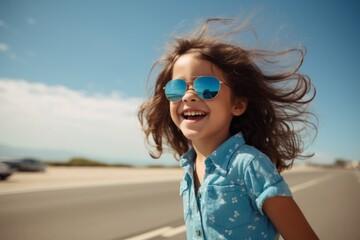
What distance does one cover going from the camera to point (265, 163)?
1.84 metres

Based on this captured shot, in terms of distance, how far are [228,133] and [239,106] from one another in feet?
0.76

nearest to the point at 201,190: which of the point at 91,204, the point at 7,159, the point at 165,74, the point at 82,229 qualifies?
the point at 165,74

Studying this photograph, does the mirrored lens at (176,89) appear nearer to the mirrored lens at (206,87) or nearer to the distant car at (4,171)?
the mirrored lens at (206,87)

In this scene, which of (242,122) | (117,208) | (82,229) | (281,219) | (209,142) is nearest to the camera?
(281,219)

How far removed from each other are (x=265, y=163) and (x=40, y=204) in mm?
8009

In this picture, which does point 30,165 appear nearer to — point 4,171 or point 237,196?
point 4,171

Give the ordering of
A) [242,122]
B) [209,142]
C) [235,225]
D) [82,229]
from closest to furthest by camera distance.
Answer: [235,225], [209,142], [242,122], [82,229]

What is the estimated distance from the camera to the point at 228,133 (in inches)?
99.3

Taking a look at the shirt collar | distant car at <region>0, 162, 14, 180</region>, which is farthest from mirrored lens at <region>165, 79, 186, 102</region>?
distant car at <region>0, 162, 14, 180</region>

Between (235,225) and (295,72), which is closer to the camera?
(235,225)

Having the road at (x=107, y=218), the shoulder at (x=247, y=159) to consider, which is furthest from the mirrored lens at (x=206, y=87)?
the road at (x=107, y=218)

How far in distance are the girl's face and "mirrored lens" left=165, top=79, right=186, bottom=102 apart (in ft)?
0.12

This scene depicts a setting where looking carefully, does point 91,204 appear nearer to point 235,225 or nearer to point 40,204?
point 40,204

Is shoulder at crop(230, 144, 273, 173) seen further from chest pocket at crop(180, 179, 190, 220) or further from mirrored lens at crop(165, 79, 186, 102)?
mirrored lens at crop(165, 79, 186, 102)
